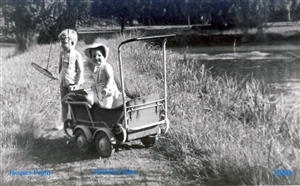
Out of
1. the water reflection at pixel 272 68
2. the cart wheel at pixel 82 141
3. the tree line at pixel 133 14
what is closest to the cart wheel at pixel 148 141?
the cart wheel at pixel 82 141

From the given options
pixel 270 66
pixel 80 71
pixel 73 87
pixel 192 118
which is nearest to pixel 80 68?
pixel 80 71

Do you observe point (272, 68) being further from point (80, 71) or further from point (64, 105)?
point (64, 105)

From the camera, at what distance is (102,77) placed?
2.01 m

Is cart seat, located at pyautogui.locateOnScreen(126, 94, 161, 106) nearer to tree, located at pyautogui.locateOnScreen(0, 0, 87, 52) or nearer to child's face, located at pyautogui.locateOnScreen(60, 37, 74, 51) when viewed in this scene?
child's face, located at pyautogui.locateOnScreen(60, 37, 74, 51)

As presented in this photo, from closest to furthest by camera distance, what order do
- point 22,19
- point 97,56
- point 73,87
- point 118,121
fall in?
point 118,121 → point 97,56 → point 73,87 → point 22,19

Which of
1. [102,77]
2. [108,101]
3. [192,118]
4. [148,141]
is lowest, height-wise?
[148,141]

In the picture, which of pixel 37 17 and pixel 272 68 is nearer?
pixel 272 68

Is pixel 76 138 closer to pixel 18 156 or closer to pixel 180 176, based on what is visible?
pixel 18 156

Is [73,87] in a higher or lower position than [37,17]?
lower

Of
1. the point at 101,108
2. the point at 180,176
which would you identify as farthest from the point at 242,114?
the point at 101,108

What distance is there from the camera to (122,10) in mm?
2143

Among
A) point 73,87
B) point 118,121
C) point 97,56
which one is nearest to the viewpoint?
point 118,121

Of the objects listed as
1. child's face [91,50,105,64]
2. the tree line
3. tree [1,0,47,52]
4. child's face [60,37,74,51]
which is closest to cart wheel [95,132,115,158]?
child's face [91,50,105,64]

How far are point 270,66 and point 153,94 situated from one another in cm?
67
